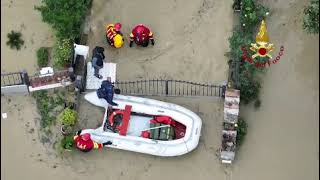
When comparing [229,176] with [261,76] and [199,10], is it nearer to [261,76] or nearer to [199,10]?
[261,76]

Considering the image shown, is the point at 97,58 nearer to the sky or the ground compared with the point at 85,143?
nearer to the sky

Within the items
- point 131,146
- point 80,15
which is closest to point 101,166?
point 131,146

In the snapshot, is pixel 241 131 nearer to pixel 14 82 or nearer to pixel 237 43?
pixel 237 43

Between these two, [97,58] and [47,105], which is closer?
[97,58]

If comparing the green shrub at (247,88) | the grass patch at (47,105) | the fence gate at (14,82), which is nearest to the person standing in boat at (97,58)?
the grass patch at (47,105)

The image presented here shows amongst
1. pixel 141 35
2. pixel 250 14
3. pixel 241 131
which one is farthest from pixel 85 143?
pixel 250 14

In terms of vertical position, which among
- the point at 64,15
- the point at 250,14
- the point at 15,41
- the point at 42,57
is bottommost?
the point at 42,57
